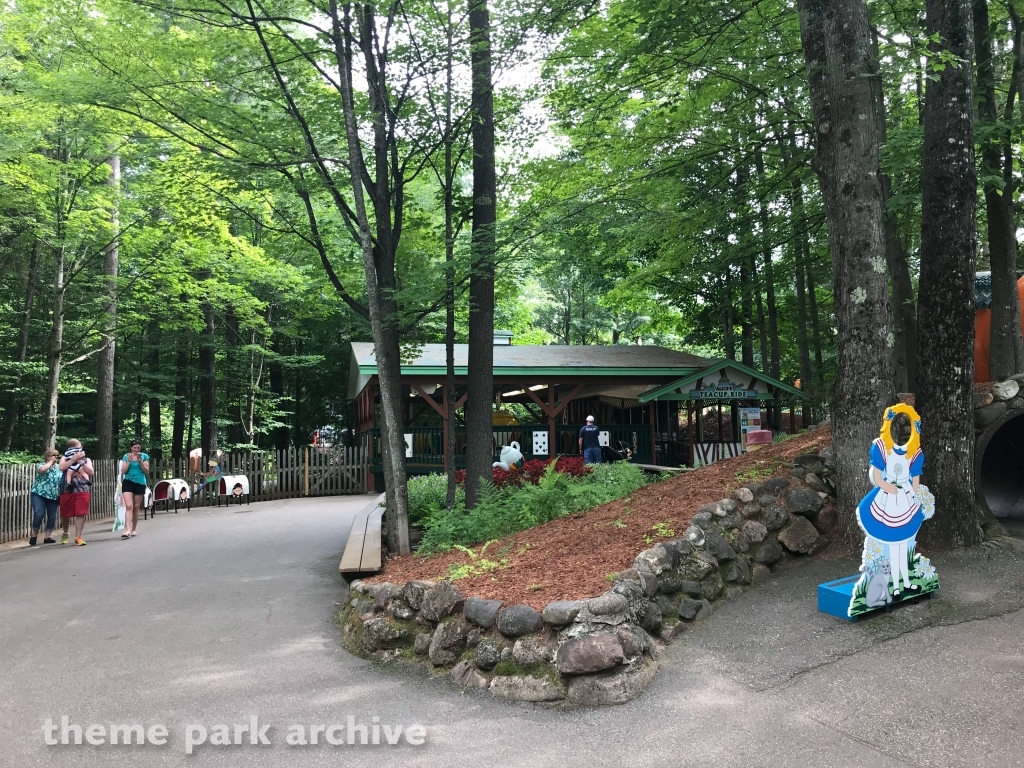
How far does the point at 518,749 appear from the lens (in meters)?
3.62

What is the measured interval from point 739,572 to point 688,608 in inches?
28.4

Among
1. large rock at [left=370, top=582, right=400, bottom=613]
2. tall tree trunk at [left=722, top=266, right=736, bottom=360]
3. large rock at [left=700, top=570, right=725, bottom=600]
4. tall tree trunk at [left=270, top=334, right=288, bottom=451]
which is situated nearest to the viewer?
large rock at [left=700, top=570, right=725, bottom=600]

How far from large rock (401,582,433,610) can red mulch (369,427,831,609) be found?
28 centimetres

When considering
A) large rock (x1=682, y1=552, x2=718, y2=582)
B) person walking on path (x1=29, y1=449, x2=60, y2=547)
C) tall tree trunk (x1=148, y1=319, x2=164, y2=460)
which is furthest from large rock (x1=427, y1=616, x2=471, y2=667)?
tall tree trunk (x1=148, y1=319, x2=164, y2=460)

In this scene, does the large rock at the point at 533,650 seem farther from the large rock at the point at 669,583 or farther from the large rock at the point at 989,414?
the large rock at the point at 989,414

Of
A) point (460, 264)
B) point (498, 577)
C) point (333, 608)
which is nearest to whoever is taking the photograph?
point (498, 577)

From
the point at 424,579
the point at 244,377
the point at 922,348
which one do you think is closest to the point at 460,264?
the point at 424,579

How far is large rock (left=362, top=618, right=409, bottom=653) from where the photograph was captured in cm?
525

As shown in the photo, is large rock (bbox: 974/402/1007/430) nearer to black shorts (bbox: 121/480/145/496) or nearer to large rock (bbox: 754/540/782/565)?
large rock (bbox: 754/540/782/565)

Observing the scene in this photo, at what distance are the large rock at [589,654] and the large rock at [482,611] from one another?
1.93 feet

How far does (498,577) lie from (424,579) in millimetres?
716

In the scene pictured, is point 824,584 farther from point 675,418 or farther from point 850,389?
point 675,418

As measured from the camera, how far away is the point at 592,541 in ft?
19.4

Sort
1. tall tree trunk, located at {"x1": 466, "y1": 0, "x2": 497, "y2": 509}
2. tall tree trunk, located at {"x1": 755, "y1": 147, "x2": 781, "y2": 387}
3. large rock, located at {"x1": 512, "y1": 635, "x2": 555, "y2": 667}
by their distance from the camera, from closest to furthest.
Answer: large rock, located at {"x1": 512, "y1": 635, "x2": 555, "y2": 667}
tall tree trunk, located at {"x1": 466, "y1": 0, "x2": 497, "y2": 509}
tall tree trunk, located at {"x1": 755, "y1": 147, "x2": 781, "y2": 387}
